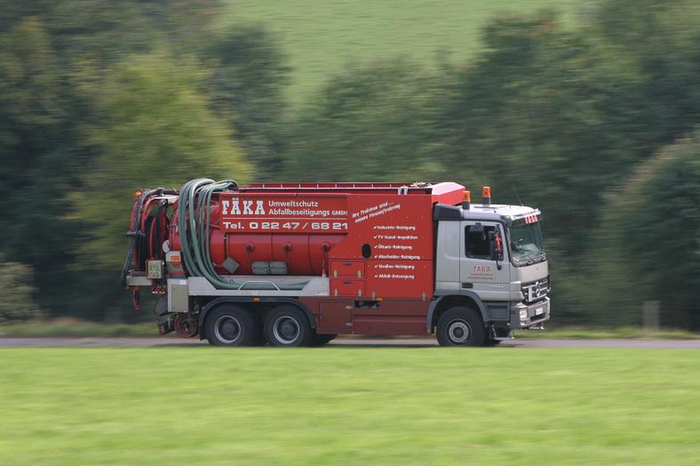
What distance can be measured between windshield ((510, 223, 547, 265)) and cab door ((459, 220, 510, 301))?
0.29 metres

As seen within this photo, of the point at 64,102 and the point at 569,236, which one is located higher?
the point at 64,102

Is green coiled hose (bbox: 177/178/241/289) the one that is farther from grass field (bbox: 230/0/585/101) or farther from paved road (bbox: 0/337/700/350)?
grass field (bbox: 230/0/585/101)

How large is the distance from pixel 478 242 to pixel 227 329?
5285 mm

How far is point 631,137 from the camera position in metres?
36.9

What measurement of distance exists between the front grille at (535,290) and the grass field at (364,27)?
32.7 metres

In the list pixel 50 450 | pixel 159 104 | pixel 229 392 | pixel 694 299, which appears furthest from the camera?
pixel 159 104

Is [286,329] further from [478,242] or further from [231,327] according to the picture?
[478,242]

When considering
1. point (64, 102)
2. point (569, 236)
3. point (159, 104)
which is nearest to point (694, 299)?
point (569, 236)

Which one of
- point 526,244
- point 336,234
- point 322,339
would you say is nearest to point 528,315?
point 526,244

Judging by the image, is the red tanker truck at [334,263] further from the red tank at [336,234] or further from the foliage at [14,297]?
the foliage at [14,297]

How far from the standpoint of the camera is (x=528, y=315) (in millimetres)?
21641

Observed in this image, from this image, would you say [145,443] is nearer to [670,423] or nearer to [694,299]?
[670,423]

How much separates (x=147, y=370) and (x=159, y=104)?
52.9ft

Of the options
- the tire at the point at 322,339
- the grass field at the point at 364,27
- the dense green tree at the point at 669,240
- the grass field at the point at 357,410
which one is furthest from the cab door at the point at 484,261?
the grass field at the point at 364,27
